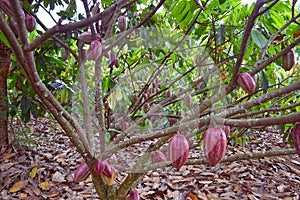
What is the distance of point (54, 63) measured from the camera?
1.49 metres

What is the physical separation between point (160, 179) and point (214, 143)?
103 centimetres

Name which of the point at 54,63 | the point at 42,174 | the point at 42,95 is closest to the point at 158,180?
the point at 42,174

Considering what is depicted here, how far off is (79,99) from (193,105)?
0.34 m

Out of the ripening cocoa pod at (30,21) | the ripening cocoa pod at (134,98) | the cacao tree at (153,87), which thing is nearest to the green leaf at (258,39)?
the cacao tree at (153,87)

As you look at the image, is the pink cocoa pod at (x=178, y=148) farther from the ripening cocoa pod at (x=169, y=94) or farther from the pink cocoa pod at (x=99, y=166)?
the ripening cocoa pod at (x=169, y=94)

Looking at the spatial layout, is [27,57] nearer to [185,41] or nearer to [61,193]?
[185,41]

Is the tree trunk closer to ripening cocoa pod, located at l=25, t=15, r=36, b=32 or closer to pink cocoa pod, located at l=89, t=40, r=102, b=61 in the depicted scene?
ripening cocoa pod, located at l=25, t=15, r=36, b=32

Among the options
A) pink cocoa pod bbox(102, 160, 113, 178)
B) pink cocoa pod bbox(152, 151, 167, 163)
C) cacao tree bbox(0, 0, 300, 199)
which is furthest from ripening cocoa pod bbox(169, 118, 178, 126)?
pink cocoa pod bbox(102, 160, 113, 178)

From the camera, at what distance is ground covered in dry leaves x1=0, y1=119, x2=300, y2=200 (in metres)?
1.33

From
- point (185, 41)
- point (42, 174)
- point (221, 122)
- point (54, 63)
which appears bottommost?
point (42, 174)

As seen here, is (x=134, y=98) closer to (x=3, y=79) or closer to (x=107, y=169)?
(x=107, y=169)

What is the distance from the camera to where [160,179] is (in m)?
1.48

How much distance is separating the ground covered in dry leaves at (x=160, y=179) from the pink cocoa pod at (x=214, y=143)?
0.65 m

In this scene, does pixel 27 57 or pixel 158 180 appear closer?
pixel 27 57
